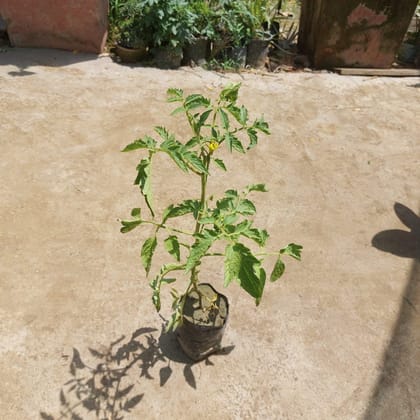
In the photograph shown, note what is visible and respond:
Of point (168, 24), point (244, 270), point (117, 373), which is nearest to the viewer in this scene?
point (244, 270)

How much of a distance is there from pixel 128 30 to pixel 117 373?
4.60m

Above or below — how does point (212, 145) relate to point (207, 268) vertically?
above

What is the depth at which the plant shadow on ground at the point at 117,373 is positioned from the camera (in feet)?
7.58

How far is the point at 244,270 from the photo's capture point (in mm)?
1630

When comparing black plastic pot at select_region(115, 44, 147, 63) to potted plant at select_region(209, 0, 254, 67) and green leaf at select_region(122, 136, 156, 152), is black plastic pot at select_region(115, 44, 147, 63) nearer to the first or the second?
potted plant at select_region(209, 0, 254, 67)

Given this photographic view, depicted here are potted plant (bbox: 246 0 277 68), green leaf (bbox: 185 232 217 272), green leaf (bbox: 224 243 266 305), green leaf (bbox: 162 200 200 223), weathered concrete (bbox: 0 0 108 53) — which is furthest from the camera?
potted plant (bbox: 246 0 277 68)

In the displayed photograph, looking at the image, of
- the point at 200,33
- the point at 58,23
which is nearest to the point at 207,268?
the point at 200,33

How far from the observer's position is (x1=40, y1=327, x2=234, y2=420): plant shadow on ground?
2311mm

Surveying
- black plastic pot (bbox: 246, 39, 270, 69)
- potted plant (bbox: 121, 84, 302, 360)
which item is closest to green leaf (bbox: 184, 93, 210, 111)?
potted plant (bbox: 121, 84, 302, 360)

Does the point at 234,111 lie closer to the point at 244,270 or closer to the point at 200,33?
the point at 244,270

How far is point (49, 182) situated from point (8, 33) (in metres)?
3.11

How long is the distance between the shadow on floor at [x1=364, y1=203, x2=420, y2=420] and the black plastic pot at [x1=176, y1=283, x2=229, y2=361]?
1.00 m

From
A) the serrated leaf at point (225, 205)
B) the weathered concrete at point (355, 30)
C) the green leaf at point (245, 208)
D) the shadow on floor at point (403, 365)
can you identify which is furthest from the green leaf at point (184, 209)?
the weathered concrete at point (355, 30)

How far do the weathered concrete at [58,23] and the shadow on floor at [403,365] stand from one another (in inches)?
A: 178
